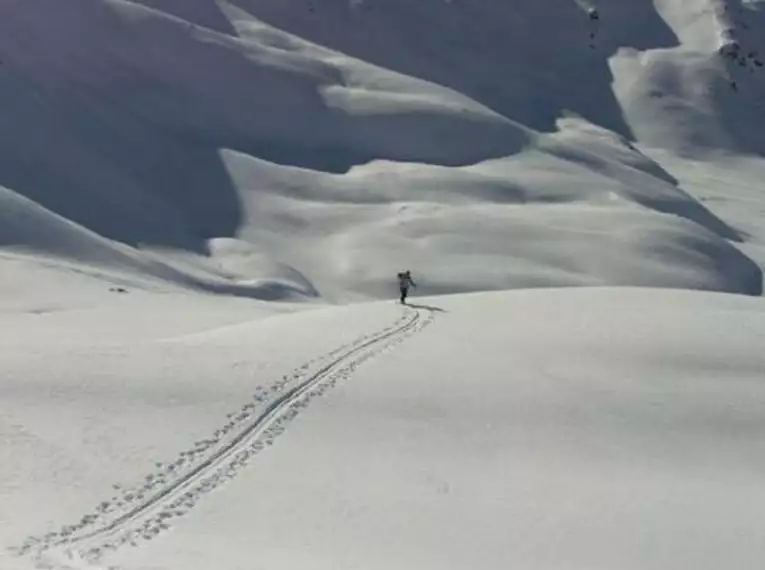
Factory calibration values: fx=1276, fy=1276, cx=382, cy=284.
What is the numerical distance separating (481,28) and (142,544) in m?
126

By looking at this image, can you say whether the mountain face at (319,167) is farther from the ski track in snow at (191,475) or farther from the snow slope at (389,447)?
the ski track in snow at (191,475)

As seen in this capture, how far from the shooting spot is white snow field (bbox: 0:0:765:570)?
16.2m

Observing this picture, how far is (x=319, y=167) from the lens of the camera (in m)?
82.0

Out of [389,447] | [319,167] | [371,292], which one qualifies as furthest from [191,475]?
[319,167]

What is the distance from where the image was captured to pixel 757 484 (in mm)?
19828

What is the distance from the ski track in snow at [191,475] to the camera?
43.4 feet

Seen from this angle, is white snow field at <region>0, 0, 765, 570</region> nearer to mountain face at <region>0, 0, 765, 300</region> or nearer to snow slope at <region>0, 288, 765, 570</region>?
snow slope at <region>0, 288, 765, 570</region>

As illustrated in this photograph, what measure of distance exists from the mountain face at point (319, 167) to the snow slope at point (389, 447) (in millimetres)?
25000

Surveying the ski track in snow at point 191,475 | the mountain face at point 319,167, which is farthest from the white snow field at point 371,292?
the mountain face at point 319,167

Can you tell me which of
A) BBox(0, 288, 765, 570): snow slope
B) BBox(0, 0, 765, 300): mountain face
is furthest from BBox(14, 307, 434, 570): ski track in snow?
BBox(0, 0, 765, 300): mountain face

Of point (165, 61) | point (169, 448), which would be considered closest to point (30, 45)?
point (165, 61)

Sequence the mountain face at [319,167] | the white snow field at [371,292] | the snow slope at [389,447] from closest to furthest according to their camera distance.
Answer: the snow slope at [389,447], the white snow field at [371,292], the mountain face at [319,167]

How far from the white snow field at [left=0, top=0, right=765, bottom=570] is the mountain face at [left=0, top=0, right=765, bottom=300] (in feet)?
0.93

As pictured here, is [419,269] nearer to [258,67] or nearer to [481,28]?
[258,67]
